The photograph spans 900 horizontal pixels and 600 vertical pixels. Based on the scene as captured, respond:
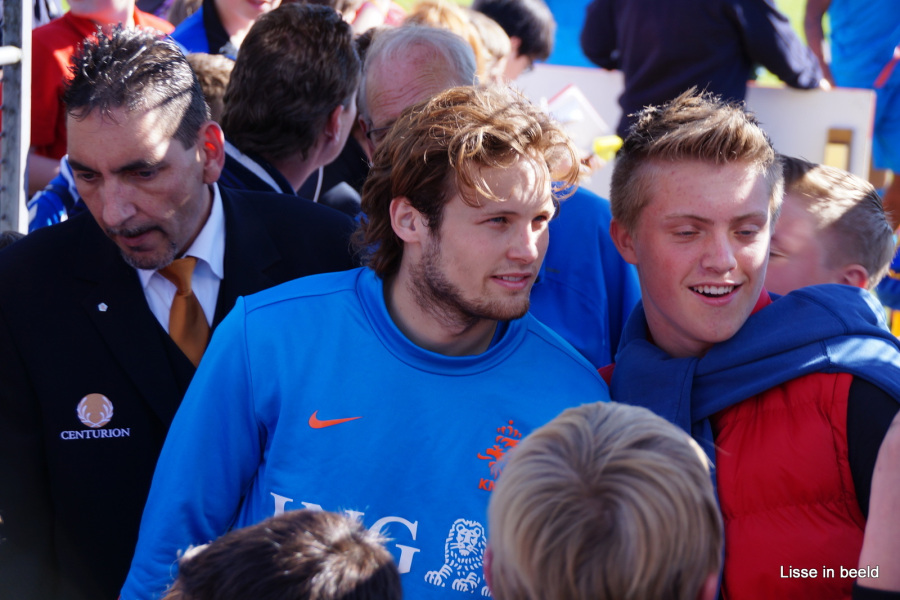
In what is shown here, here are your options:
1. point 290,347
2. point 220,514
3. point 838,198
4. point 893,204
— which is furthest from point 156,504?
point 893,204

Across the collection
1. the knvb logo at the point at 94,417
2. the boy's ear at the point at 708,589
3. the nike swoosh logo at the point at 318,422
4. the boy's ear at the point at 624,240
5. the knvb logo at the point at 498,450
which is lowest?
the knvb logo at the point at 94,417

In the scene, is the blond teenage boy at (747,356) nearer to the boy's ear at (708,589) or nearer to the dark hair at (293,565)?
the boy's ear at (708,589)

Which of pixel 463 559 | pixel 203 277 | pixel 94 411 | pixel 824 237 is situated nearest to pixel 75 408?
pixel 94 411

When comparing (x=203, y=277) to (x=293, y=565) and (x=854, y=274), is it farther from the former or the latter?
(x=854, y=274)

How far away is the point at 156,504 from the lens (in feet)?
6.37

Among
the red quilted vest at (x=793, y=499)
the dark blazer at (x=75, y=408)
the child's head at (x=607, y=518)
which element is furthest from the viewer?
the dark blazer at (x=75, y=408)

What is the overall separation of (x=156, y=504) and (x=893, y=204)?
627 cm

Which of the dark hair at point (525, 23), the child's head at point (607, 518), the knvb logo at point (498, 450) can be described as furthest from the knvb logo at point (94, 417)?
the dark hair at point (525, 23)

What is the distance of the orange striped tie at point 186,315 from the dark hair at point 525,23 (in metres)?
4.02

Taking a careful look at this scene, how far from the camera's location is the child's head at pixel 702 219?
2064 millimetres

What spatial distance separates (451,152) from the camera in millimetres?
1985

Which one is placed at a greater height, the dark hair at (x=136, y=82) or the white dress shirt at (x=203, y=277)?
the dark hair at (x=136, y=82)

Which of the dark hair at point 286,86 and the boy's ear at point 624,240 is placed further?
the dark hair at point 286,86

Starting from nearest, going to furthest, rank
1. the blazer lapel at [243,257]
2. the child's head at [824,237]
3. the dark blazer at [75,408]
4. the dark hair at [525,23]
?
the dark blazer at [75,408]
the blazer lapel at [243,257]
the child's head at [824,237]
the dark hair at [525,23]
